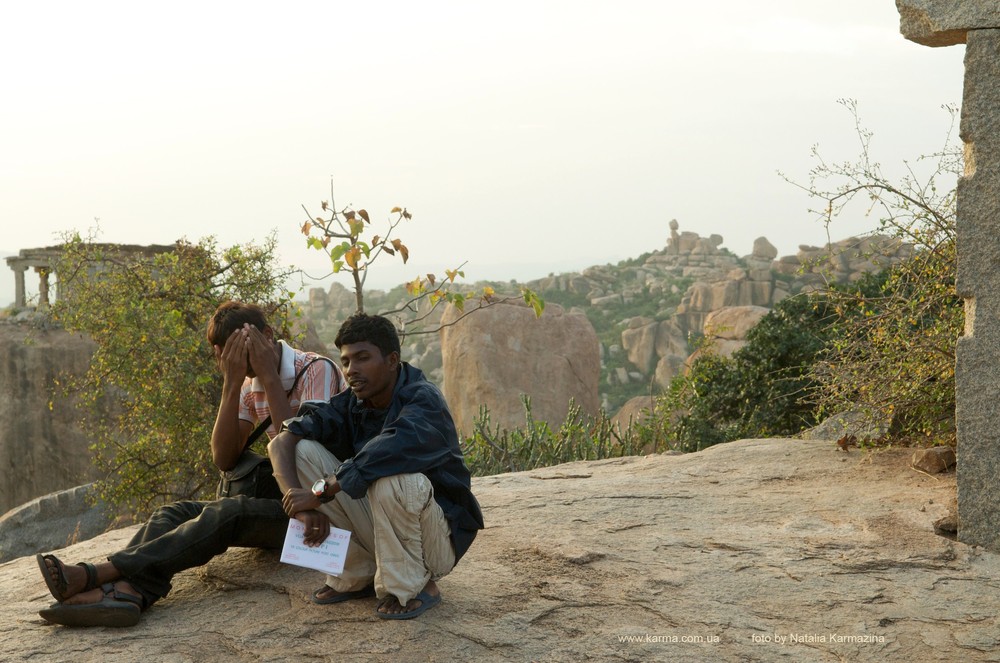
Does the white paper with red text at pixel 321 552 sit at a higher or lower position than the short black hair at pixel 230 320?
lower

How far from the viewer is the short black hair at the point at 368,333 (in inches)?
157

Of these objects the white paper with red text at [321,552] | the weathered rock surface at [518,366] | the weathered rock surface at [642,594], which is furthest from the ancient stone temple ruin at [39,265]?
the white paper with red text at [321,552]

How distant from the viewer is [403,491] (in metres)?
3.73

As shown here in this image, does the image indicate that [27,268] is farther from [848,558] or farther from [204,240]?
[848,558]

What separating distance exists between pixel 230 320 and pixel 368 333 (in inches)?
34.4

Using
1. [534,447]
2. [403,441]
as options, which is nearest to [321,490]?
[403,441]

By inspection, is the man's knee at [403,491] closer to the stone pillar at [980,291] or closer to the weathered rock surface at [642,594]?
the weathered rock surface at [642,594]

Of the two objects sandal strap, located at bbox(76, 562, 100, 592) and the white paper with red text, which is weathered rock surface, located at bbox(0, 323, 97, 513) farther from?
the white paper with red text

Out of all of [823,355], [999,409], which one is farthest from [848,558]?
[823,355]

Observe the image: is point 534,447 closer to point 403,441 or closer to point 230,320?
point 230,320

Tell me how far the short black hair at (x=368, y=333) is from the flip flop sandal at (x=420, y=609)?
3.23ft

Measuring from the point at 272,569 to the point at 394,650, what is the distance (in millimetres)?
1118

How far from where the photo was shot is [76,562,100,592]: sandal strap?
3.92 m

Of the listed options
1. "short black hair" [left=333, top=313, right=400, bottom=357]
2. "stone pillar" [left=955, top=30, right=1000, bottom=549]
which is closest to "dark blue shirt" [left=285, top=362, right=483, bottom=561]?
"short black hair" [left=333, top=313, right=400, bottom=357]
